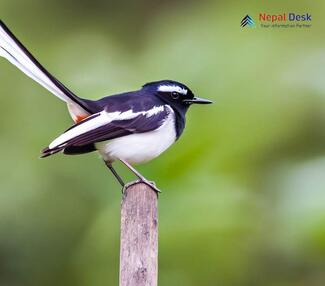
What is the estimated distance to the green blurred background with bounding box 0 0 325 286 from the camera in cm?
438

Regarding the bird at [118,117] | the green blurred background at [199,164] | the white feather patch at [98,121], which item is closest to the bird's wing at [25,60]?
the bird at [118,117]

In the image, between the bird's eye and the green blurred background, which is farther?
the green blurred background

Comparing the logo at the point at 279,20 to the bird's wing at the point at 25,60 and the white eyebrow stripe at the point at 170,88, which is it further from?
the bird's wing at the point at 25,60

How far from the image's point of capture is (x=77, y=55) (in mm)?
5473

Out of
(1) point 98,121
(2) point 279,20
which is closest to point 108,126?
(1) point 98,121

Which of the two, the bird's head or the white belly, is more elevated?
the bird's head

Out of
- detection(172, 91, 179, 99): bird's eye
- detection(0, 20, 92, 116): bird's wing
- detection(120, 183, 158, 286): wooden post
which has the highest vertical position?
detection(172, 91, 179, 99): bird's eye

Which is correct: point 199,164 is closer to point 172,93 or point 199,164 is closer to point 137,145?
point 172,93

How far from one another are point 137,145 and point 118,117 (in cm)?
16

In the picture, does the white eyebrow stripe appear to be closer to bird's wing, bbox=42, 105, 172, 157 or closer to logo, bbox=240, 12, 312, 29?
bird's wing, bbox=42, 105, 172, 157

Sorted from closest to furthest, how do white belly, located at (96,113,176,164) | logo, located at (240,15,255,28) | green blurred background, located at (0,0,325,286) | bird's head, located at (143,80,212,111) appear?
white belly, located at (96,113,176,164)
bird's head, located at (143,80,212,111)
green blurred background, located at (0,0,325,286)
logo, located at (240,15,255,28)

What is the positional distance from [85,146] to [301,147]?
1.60 metres

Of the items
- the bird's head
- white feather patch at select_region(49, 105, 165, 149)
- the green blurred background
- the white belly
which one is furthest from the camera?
the green blurred background

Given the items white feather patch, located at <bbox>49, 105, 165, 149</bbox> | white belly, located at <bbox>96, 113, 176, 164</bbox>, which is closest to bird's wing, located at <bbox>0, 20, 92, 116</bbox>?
white feather patch, located at <bbox>49, 105, 165, 149</bbox>
